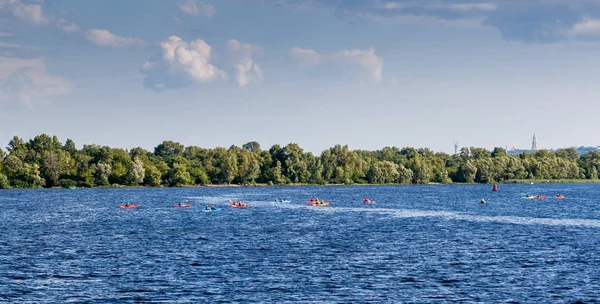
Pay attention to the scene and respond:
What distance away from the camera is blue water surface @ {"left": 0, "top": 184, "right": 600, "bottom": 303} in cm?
4659

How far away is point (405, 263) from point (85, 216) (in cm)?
7164

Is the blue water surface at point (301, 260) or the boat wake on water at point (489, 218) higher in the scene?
the boat wake on water at point (489, 218)

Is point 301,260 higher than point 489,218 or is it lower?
lower

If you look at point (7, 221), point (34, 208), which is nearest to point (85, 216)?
point (7, 221)

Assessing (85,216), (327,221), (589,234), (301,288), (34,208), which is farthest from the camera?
(34,208)

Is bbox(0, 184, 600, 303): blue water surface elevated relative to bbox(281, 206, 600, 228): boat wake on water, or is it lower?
lower

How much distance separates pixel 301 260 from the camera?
6097 centimetres

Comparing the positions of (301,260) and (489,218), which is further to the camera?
(489,218)

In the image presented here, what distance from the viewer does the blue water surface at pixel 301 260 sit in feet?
153

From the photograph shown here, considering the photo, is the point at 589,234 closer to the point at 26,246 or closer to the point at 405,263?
the point at 405,263

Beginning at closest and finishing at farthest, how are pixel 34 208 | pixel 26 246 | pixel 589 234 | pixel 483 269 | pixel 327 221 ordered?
pixel 483 269 → pixel 26 246 → pixel 589 234 → pixel 327 221 → pixel 34 208

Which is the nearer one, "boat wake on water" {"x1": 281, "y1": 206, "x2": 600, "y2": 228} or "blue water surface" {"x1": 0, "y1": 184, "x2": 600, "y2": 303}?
"blue water surface" {"x1": 0, "y1": 184, "x2": 600, "y2": 303}

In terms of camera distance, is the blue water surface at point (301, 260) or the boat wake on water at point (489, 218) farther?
the boat wake on water at point (489, 218)

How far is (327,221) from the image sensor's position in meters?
104
